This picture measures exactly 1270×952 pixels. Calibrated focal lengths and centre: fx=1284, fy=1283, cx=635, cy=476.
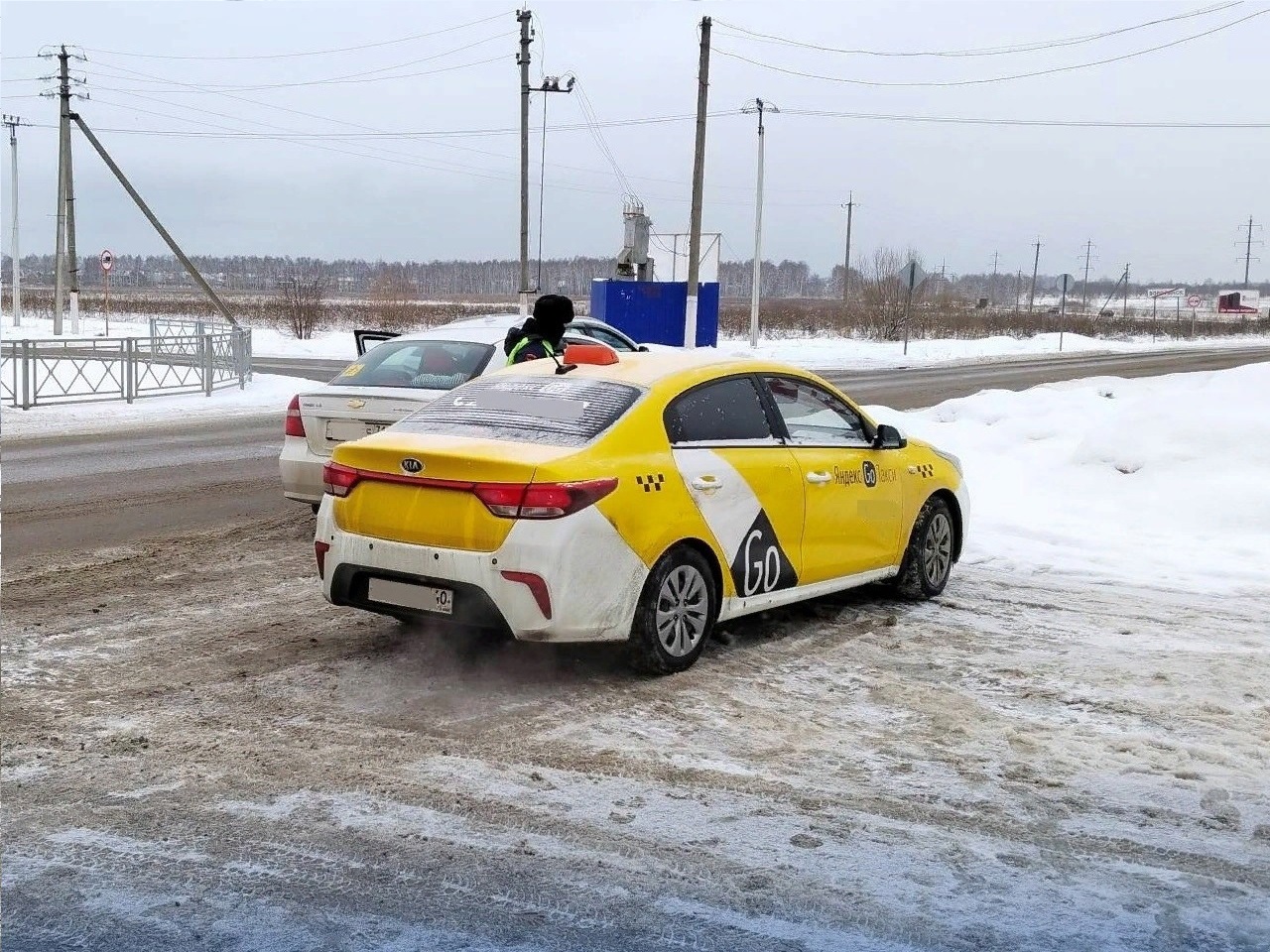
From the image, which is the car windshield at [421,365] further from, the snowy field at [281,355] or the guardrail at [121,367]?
the guardrail at [121,367]

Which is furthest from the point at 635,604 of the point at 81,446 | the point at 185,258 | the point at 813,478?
the point at 185,258

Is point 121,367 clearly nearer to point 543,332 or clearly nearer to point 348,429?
point 348,429

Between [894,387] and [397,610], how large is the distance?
22.6 meters

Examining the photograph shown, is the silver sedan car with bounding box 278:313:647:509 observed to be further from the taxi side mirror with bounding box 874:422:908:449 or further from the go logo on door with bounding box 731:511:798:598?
the go logo on door with bounding box 731:511:798:598

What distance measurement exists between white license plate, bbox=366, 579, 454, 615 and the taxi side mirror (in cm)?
296

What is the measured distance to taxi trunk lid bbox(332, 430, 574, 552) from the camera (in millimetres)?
5469

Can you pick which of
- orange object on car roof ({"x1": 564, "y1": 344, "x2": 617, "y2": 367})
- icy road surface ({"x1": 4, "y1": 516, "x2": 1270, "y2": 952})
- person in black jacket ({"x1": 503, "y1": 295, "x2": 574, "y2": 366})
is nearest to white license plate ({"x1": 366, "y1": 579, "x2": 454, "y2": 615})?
icy road surface ({"x1": 4, "y1": 516, "x2": 1270, "y2": 952})

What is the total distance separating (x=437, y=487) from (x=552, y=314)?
3.28 metres

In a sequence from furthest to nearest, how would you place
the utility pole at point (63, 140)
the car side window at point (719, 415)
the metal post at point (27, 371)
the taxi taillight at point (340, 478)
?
the utility pole at point (63, 140) → the metal post at point (27, 371) → the car side window at point (719, 415) → the taxi taillight at point (340, 478)

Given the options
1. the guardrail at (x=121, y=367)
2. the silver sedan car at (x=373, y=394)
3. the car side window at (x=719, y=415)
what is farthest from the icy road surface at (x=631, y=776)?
the guardrail at (x=121, y=367)

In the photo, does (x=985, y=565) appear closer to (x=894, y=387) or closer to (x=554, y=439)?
(x=554, y=439)

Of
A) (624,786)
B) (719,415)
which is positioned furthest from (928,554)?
(624,786)

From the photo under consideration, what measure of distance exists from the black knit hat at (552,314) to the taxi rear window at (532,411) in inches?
81.5

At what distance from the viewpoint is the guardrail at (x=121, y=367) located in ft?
68.3
